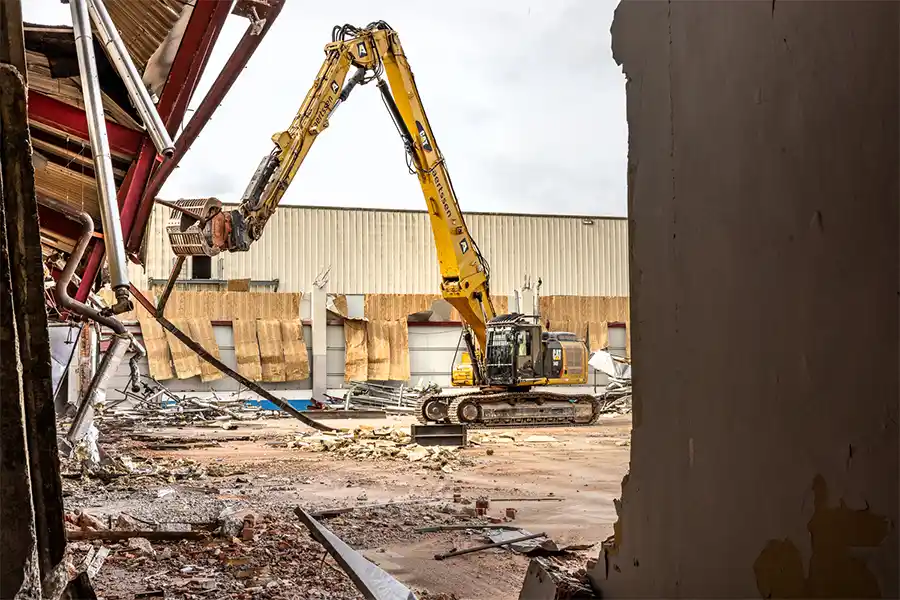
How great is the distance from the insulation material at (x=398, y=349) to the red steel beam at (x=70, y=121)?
19783 millimetres

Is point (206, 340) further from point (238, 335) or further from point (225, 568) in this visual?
point (225, 568)

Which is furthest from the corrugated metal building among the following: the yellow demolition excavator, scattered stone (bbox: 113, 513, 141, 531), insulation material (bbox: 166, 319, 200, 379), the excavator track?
scattered stone (bbox: 113, 513, 141, 531)

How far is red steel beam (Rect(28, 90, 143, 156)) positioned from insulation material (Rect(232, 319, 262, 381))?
753 inches

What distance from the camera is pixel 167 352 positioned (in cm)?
2406

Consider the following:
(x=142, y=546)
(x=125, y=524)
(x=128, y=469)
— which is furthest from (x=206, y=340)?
(x=142, y=546)

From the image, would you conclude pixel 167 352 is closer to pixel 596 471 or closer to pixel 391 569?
pixel 596 471

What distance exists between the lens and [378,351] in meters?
25.9

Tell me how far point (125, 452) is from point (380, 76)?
24.9 feet

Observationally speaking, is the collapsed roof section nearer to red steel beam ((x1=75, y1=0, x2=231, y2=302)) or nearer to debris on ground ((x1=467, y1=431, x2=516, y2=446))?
red steel beam ((x1=75, y1=0, x2=231, y2=302))

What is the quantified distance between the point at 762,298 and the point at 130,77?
4432mm

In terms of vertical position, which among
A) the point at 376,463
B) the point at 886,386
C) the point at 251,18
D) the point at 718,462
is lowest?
the point at 376,463

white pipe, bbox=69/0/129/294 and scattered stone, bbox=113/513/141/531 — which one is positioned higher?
white pipe, bbox=69/0/129/294

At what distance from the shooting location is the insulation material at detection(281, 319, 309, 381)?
25.2 m

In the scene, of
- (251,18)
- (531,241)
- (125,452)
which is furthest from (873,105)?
(531,241)
